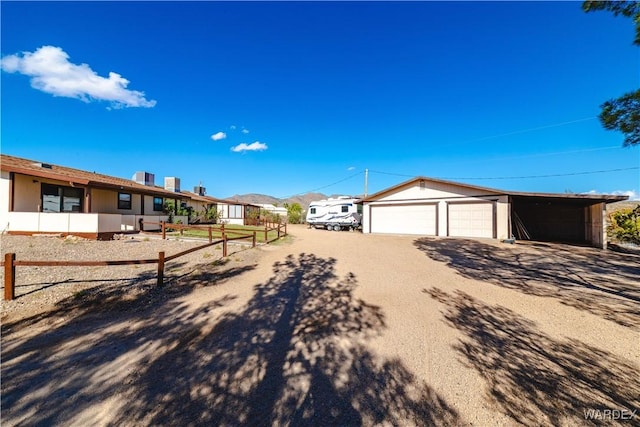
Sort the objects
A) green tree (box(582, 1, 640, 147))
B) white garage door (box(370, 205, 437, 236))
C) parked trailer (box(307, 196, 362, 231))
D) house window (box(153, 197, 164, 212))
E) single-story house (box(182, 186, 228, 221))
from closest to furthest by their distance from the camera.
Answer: green tree (box(582, 1, 640, 147)) < white garage door (box(370, 205, 437, 236)) < house window (box(153, 197, 164, 212)) < parked trailer (box(307, 196, 362, 231)) < single-story house (box(182, 186, 228, 221))

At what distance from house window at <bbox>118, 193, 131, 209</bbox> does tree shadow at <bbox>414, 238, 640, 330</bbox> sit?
18541 millimetres

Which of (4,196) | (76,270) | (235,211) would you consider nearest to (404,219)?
(76,270)

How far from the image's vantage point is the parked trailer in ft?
80.3

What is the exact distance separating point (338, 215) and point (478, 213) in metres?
12.3

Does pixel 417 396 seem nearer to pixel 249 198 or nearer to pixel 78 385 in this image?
pixel 78 385

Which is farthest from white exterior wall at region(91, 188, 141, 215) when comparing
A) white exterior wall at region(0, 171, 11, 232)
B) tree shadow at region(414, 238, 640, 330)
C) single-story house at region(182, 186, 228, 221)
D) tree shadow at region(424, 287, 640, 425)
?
tree shadow at region(424, 287, 640, 425)

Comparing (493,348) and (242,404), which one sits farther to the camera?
(493,348)

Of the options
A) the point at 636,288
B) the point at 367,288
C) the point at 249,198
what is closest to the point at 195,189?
the point at 367,288

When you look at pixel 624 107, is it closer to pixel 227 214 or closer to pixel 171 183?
pixel 171 183

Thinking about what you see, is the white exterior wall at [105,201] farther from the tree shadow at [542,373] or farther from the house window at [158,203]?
the tree shadow at [542,373]

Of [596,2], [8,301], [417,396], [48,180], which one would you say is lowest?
[417,396]

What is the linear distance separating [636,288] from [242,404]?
9.44 metres

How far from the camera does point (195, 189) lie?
3309 centimetres

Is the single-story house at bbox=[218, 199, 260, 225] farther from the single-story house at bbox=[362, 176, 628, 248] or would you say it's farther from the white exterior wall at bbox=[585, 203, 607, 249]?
the white exterior wall at bbox=[585, 203, 607, 249]
